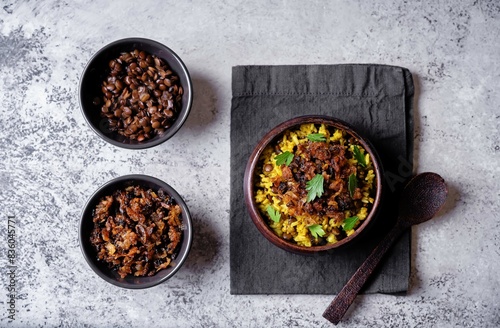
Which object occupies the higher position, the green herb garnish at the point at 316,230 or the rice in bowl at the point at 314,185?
the rice in bowl at the point at 314,185

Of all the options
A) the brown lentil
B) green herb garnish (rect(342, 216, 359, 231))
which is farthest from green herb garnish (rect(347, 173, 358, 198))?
the brown lentil

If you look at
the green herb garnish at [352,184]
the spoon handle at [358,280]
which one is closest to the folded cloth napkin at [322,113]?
the spoon handle at [358,280]

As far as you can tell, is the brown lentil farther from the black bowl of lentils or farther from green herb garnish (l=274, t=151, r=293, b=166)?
green herb garnish (l=274, t=151, r=293, b=166)

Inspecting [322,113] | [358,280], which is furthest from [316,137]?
[358,280]

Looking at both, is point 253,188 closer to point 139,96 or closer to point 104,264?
point 139,96

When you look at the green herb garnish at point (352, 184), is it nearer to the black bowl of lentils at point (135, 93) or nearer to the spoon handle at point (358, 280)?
the spoon handle at point (358, 280)

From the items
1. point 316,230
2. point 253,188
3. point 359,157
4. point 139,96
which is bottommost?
point 316,230
